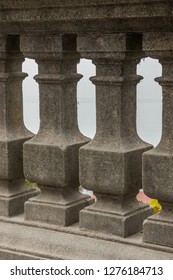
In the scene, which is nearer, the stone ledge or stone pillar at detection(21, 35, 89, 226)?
the stone ledge

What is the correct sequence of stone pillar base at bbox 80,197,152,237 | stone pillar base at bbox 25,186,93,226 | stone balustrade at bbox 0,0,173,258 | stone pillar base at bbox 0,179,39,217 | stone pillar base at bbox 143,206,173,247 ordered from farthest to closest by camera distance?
stone pillar base at bbox 0,179,39,217
stone pillar base at bbox 25,186,93,226
stone pillar base at bbox 80,197,152,237
stone pillar base at bbox 143,206,173,247
stone balustrade at bbox 0,0,173,258

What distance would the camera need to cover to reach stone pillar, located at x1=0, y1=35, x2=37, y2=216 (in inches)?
143

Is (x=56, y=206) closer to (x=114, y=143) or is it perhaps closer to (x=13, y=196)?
(x=13, y=196)

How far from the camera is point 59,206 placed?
11.6 feet

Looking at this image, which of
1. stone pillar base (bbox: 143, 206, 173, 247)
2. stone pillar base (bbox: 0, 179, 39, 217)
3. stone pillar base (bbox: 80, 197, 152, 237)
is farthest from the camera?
stone pillar base (bbox: 0, 179, 39, 217)

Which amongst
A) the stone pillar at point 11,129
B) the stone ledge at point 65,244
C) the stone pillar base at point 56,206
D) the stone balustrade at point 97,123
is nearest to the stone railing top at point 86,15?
the stone balustrade at point 97,123

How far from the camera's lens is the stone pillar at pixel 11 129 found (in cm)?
363

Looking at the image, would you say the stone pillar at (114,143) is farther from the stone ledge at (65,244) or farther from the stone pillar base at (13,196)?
the stone pillar base at (13,196)

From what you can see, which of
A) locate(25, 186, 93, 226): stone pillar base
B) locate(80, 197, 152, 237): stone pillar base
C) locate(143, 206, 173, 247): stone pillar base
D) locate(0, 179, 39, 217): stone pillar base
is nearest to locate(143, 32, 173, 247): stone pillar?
locate(143, 206, 173, 247): stone pillar base

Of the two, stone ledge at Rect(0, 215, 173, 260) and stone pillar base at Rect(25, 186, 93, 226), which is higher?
stone pillar base at Rect(25, 186, 93, 226)

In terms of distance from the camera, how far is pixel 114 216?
3350 mm

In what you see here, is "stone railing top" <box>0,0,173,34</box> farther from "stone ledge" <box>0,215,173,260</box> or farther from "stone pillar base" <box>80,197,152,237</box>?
"stone ledge" <box>0,215,173,260</box>

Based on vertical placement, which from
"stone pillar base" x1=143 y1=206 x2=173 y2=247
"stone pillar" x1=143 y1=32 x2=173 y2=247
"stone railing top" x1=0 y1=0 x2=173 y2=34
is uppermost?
"stone railing top" x1=0 y1=0 x2=173 y2=34
